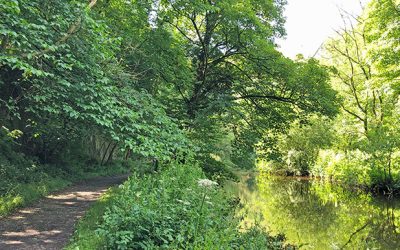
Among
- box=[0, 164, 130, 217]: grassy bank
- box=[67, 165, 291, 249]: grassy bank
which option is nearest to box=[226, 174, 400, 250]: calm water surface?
box=[67, 165, 291, 249]: grassy bank

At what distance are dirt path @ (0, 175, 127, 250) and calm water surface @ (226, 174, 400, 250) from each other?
4.23m

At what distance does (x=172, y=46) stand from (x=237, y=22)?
2.83 meters

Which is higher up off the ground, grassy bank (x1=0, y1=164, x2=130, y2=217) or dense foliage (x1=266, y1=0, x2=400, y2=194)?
dense foliage (x1=266, y1=0, x2=400, y2=194)

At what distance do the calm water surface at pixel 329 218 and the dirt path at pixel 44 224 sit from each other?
13.9 feet

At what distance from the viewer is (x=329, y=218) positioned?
1628 centimetres

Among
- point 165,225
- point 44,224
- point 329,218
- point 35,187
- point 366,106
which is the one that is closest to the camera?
point 165,225

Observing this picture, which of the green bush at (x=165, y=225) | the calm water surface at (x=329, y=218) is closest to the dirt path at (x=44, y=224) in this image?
the green bush at (x=165, y=225)

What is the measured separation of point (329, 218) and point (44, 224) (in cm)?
1274

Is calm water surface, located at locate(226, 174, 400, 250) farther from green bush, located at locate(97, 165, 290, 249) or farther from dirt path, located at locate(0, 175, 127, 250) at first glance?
dirt path, located at locate(0, 175, 127, 250)

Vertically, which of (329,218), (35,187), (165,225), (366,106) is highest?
(366,106)

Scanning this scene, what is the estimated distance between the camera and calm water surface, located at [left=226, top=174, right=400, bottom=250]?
12.1 meters

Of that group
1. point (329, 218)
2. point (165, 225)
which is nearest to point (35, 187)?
point (165, 225)

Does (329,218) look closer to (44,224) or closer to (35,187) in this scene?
(44,224)

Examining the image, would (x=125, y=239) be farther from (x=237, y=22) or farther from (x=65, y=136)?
(x=65, y=136)
